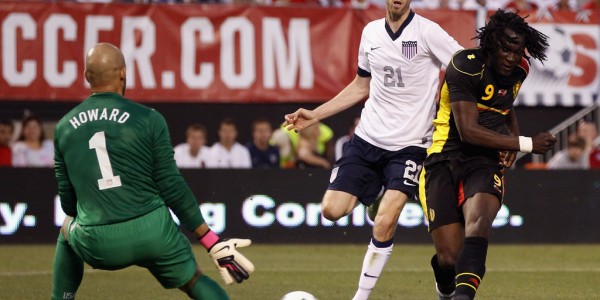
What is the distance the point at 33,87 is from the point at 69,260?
10722 mm

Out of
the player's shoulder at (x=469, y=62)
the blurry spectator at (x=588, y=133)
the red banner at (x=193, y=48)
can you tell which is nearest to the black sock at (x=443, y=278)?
the player's shoulder at (x=469, y=62)

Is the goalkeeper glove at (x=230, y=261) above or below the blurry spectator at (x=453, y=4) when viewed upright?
above

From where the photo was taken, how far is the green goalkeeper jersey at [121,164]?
20.2ft

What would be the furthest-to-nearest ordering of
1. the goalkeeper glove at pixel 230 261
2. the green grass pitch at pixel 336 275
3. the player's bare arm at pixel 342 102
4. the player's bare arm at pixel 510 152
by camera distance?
1. the green grass pitch at pixel 336 275
2. the player's bare arm at pixel 342 102
3. the player's bare arm at pixel 510 152
4. the goalkeeper glove at pixel 230 261

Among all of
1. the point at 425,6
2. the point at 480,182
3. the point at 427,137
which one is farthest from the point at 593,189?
the point at 480,182

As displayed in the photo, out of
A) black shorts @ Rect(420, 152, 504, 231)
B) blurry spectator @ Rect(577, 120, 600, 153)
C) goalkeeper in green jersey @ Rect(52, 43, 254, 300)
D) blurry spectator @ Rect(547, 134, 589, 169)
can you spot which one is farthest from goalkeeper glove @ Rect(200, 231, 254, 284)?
blurry spectator @ Rect(577, 120, 600, 153)

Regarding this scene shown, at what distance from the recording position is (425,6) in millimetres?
18516

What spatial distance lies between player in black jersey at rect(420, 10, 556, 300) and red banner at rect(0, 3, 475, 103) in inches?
357

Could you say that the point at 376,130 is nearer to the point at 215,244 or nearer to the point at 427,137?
the point at 427,137

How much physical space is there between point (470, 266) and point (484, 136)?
940mm

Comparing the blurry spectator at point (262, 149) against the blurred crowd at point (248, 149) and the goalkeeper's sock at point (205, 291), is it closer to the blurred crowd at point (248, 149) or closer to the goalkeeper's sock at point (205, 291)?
the blurred crowd at point (248, 149)

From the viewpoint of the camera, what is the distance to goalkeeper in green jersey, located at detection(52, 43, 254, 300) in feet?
20.1

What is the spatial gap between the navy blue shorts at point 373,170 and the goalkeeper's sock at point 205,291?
3.10 meters

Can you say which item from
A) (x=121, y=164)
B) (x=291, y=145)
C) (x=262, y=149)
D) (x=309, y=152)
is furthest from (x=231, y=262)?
(x=291, y=145)
